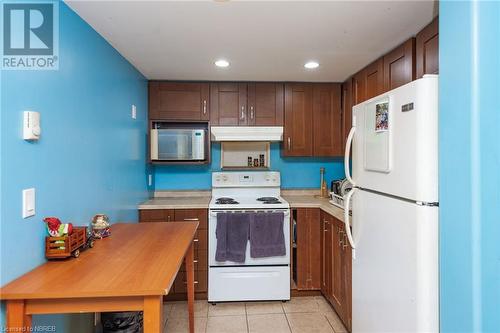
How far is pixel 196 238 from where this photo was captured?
113 inches

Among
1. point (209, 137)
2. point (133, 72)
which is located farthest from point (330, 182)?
point (133, 72)

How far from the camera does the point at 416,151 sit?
1.29m

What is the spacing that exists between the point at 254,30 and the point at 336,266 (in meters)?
1.97

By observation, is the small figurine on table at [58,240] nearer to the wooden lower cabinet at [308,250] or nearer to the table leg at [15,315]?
the table leg at [15,315]

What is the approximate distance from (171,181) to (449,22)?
294 centimetres

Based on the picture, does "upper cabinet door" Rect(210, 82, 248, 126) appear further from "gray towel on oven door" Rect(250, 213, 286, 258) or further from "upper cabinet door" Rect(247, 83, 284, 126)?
"gray towel on oven door" Rect(250, 213, 286, 258)

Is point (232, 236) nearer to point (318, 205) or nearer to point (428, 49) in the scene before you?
point (318, 205)

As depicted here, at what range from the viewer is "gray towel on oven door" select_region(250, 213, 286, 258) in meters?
2.78

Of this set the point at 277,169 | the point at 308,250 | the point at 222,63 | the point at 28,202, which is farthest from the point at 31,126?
the point at 277,169

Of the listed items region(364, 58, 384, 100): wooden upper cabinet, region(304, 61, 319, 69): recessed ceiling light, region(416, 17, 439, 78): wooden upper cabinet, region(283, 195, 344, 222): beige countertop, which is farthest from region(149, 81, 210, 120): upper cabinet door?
region(416, 17, 439, 78): wooden upper cabinet

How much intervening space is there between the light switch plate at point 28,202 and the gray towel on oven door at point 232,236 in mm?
1643

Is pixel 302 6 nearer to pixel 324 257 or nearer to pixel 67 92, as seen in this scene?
pixel 67 92

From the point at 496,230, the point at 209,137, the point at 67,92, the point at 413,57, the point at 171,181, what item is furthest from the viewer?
→ the point at 171,181

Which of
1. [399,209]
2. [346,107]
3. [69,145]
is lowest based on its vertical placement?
[399,209]
